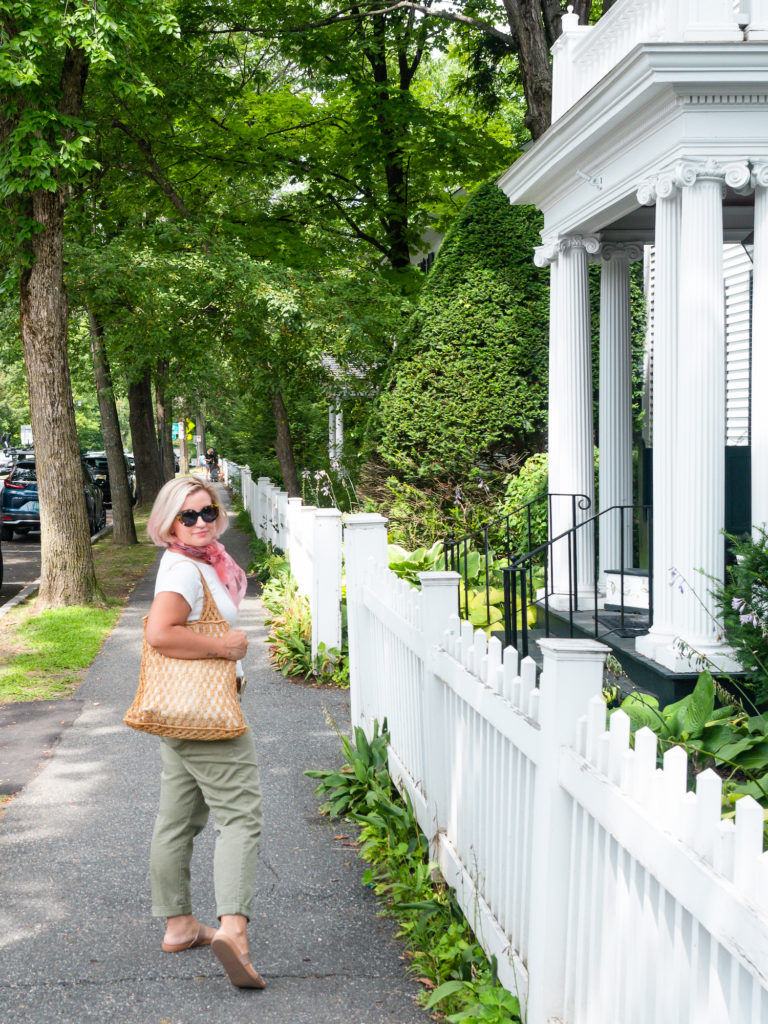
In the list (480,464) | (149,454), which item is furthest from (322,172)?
(149,454)

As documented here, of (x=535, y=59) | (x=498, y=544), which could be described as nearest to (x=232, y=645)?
(x=498, y=544)

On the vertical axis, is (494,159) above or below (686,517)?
above

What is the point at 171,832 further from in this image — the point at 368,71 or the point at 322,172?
the point at 368,71

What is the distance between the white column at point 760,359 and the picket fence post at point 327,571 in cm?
339

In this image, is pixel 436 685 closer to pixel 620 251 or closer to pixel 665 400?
pixel 665 400

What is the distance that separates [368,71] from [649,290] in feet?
36.7

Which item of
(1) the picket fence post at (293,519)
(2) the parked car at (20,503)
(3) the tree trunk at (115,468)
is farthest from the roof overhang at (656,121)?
(2) the parked car at (20,503)

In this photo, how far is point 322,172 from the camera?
19.9 metres

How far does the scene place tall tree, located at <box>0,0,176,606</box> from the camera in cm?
1167

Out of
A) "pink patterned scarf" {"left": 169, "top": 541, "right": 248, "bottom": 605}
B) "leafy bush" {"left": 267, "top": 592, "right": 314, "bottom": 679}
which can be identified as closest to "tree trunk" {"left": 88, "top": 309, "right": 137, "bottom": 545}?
"leafy bush" {"left": 267, "top": 592, "right": 314, "bottom": 679}

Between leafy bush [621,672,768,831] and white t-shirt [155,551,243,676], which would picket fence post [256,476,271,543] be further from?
white t-shirt [155,551,243,676]

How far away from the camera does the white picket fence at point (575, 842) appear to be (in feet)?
7.00

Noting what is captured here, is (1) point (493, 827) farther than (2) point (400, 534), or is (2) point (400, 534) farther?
(2) point (400, 534)

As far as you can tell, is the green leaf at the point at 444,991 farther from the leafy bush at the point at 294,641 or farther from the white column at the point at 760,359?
the leafy bush at the point at 294,641
